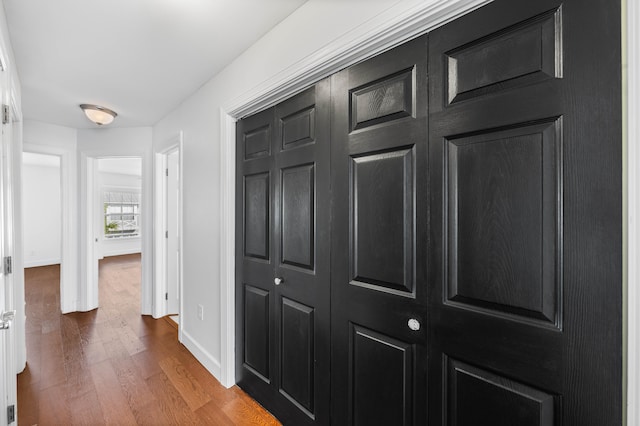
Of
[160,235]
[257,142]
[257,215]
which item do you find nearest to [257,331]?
[257,215]

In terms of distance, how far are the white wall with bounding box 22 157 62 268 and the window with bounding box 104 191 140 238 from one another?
1.11 meters

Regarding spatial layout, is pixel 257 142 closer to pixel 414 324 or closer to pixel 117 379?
pixel 414 324

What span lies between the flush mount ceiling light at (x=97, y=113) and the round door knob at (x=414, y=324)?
3399 millimetres

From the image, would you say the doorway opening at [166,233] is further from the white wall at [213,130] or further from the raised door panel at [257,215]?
the raised door panel at [257,215]

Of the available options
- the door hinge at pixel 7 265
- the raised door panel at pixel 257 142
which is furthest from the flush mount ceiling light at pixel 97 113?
the raised door panel at pixel 257 142

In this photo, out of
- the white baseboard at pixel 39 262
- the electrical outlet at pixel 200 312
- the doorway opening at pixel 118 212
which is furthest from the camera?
the doorway opening at pixel 118 212

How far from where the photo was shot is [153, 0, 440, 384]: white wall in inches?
51.5

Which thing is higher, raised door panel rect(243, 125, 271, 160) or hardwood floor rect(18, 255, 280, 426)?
raised door panel rect(243, 125, 271, 160)

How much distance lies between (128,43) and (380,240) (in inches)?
78.0

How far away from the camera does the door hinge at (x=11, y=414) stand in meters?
1.49

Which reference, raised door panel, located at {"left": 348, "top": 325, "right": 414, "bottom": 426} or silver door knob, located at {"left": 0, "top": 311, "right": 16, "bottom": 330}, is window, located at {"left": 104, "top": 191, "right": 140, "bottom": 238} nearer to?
silver door knob, located at {"left": 0, "top": 311, "right": 16, "bottom": 330}

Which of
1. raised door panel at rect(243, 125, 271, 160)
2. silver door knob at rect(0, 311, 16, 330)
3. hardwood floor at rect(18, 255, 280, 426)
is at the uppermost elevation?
raised door panel at rect(243, 125, 271, 160)

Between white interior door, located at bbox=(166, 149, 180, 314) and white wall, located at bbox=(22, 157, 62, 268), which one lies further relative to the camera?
white wall, located at bbox=(22, 157, 62, 268)

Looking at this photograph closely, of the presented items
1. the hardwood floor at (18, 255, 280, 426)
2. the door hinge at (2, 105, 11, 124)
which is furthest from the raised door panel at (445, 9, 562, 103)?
the door hinge at (2, 105, 11, 124)
